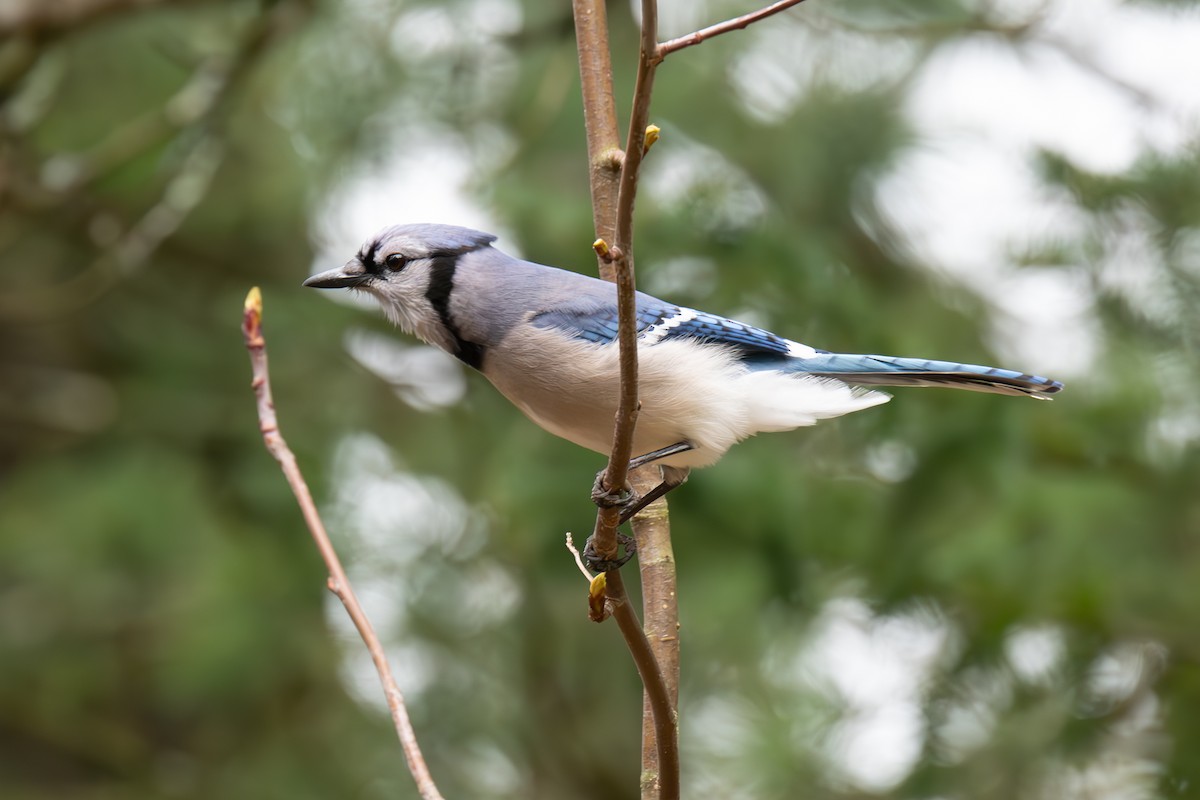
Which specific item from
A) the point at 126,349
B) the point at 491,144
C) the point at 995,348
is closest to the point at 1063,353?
the point at 995,348

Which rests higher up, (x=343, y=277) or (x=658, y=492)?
(x=343, y=277)

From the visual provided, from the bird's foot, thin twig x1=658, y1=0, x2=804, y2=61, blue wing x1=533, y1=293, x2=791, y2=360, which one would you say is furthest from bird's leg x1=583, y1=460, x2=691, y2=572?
thin twig x1=658, y1=0, x2=804, y2=61

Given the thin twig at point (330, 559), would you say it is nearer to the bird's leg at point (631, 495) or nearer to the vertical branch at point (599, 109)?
the bird's leg at point (631, 495)

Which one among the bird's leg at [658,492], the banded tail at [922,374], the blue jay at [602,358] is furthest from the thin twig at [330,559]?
the banded tail at [922,374]

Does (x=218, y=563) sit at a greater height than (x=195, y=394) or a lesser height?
lesser

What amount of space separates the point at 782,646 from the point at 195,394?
2.13 metres

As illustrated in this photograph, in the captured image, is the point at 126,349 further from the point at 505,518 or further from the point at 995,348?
the point at 995,348

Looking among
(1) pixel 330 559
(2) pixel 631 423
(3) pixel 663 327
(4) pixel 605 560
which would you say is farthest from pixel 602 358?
(1) pixel 330 559

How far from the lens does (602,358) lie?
6.56ft

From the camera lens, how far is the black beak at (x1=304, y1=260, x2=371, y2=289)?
7.16 feet

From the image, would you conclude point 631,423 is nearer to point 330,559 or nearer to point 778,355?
point 330,559

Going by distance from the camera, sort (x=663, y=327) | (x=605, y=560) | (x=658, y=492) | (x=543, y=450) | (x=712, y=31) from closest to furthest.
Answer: (x=712, y=31) < (x=605, y=560) < (x=658, y=492) < (x=663, y=327) < (x=543, y=450)

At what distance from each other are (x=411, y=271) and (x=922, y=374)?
853 mm

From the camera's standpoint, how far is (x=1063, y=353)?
11.1ft
